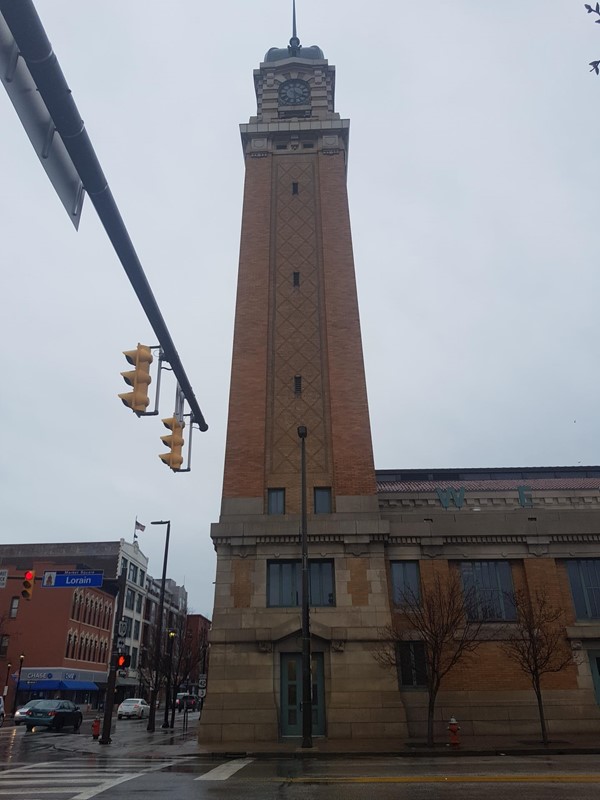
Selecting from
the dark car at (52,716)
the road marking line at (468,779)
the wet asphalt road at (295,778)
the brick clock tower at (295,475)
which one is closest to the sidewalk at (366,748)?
the wet asphalt road at (295,778)

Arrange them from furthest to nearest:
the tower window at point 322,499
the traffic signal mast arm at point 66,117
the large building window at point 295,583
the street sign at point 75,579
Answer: the street sign at point 75,579
the tower window at point 322,499
the large building window at point 295,583
the traffic signal mast arm at point 66,117

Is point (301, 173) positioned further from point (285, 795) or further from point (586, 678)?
point (285, 795)

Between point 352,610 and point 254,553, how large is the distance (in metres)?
4.89

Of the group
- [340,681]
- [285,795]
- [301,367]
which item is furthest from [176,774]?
[301,367]

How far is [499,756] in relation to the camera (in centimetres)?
1847

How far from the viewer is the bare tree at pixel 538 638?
24.1 m

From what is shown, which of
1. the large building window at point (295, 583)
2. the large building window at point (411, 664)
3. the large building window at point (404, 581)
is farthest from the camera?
the large building window at point (404, 581)

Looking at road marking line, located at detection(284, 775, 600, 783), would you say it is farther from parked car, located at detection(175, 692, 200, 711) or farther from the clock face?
parked car, located at detection(175, 692, 200, 711)

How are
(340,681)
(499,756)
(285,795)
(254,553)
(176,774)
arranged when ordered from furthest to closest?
(254,553)
(340,681)
(499,756)
(176,774)
(285,795)

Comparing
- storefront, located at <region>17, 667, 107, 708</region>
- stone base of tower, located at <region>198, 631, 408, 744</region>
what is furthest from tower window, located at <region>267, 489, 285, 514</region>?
storefront, located at <region>17, 667, 107, 708</region>

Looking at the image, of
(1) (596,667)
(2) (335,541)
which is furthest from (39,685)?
(1) (596,667)

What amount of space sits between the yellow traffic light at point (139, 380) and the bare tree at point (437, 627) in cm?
1704

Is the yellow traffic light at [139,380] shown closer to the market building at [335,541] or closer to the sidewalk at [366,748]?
the sidewalk at [366,748]

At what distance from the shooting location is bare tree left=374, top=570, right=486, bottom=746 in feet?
74.9
